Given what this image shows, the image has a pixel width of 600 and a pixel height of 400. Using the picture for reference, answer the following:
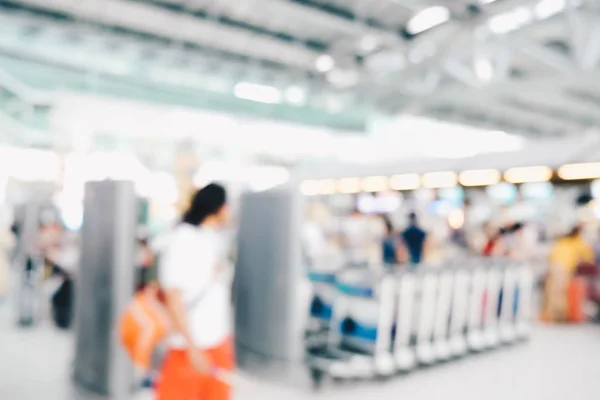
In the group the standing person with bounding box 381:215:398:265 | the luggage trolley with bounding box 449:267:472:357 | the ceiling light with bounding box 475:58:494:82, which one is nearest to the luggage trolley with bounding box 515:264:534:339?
Result: the luggage trolley with bounding box 449:267:472:357

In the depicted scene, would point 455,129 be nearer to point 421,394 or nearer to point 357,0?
point 357,0

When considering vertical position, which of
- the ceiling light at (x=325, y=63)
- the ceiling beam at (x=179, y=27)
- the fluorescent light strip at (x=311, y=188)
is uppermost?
the ceiling light at (x=325, y=63)

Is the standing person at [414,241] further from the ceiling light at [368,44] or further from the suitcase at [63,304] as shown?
the ceiling light at [368,44]

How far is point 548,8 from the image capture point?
8445 mm

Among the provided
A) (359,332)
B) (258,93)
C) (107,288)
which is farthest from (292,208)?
(258,93)

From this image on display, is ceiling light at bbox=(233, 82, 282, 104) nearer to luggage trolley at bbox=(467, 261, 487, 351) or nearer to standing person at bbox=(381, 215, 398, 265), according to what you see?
standing person at bbox=(381, 215, 398, 265)

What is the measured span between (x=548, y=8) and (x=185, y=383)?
29.0 ft

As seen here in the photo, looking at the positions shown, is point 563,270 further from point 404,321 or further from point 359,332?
point 359,332

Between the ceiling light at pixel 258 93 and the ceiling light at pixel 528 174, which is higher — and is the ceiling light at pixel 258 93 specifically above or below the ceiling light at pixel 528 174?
above

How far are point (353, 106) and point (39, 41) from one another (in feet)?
26.1

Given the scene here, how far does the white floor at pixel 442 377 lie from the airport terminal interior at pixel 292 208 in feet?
0.12

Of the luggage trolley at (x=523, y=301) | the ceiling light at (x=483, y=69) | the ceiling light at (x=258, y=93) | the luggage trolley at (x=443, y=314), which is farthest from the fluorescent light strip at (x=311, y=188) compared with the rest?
the luggage trolley at (x=443, y=314)

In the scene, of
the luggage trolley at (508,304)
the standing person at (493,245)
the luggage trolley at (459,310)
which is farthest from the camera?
the standing person at (493,245)

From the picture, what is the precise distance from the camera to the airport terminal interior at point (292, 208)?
4.02 metres
